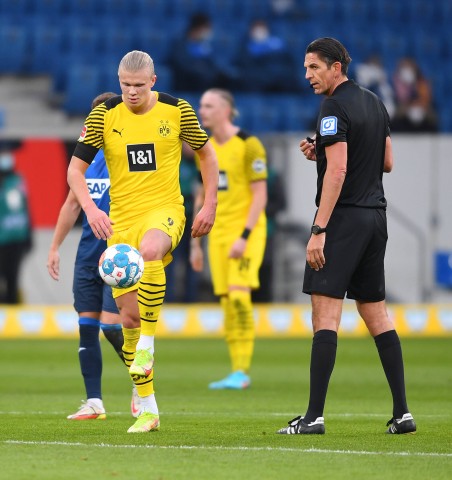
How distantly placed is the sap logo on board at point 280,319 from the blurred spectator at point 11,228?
145 inches

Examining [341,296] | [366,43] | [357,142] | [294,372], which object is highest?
[366,43]

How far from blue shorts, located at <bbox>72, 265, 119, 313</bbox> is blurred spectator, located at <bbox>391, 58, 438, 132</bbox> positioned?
40.0 ft

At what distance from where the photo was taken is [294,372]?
13023 millimetres

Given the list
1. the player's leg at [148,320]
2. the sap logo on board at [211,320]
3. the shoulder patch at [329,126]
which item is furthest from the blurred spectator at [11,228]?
the shoulder patch at [329,126]

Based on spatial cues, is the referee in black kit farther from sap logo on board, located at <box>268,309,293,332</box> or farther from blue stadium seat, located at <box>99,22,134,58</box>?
blue stadium seat, located at <box>99,22,134,58</box>

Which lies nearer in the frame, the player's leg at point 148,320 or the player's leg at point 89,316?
the player's leg at point 148,320

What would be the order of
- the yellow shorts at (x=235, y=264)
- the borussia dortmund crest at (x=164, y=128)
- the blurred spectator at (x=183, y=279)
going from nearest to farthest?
the borussia dortmund crest at (x=164, y=128) < the yellow shorts at (x=235, y=264) < the blurred spectator at (x=183, y=279)

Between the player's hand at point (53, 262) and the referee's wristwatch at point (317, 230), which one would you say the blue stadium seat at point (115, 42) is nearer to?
the player's hand at point (53, 262)

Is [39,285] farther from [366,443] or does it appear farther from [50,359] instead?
[366,443]

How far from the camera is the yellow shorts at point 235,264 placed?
11836mm

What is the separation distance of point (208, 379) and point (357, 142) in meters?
5.39

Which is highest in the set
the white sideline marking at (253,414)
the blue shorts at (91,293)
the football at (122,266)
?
the football at (122,266)

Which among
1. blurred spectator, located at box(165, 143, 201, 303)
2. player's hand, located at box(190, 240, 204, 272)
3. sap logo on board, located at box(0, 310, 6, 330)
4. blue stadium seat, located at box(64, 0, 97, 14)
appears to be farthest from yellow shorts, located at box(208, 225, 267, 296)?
blue stadium seat, located at box(64, 0, 97, 14)

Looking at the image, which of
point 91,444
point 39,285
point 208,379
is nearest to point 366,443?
point 91,444
